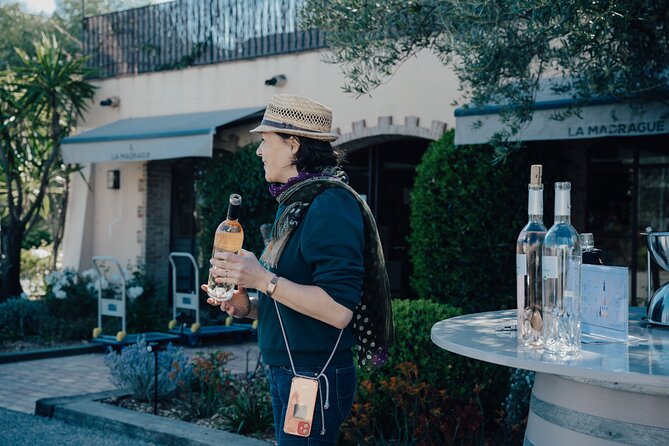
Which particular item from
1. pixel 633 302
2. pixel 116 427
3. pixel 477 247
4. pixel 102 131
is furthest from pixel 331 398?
pixel 102 131

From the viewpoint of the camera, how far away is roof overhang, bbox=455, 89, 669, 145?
6.54m

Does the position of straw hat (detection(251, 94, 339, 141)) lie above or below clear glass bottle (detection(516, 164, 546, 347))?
above

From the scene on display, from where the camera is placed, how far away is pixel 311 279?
8.97 feet

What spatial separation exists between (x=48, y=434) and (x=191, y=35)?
308 inches

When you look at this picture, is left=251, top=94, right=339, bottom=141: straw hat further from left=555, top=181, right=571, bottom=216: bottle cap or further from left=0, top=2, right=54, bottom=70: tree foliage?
left=0, top=2, right=54, bottom=70: tree foliage

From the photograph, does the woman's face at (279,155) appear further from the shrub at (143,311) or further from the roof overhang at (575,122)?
the shrub at (143,311)

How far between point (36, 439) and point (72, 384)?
186cm

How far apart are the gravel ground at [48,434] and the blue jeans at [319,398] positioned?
10.3 feet

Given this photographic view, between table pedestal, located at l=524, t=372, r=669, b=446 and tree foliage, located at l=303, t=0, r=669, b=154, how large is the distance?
2539 mm

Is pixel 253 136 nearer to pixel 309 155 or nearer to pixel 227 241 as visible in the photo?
pixel 309 155

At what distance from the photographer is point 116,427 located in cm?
595

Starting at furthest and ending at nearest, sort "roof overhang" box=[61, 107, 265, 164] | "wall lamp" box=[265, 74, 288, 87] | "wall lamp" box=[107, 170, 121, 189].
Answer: "wall lamp" box=[107, 170, 121, 189] < "wall lamp" box=[265, 74, 288, 87] < "roof overhang" box=[61, 107, 265, 164]

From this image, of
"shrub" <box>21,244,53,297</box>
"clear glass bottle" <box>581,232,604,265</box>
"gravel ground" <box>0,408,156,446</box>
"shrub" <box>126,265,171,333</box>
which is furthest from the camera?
"shrub" <box>21,244,53,297</box>

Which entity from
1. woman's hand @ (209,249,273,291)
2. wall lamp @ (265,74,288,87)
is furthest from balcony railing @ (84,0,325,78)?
woman's hand @ (209,249,273,291)
